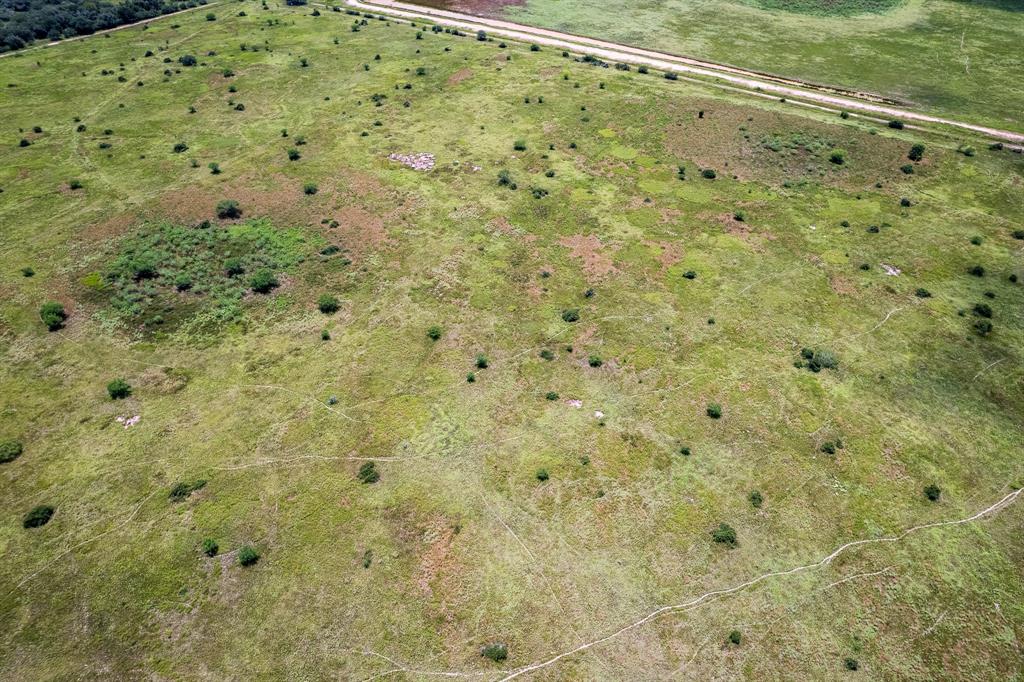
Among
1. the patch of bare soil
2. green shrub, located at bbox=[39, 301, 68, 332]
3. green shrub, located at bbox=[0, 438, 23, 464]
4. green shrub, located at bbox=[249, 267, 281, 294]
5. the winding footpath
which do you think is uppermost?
the winding footpath

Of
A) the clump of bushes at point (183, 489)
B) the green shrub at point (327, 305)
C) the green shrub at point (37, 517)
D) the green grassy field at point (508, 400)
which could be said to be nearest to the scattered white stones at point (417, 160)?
the green grassy field at point (508, 400)

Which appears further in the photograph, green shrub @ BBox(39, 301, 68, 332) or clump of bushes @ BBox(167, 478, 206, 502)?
green shrub @ BBox(39, 301, 68, 332)

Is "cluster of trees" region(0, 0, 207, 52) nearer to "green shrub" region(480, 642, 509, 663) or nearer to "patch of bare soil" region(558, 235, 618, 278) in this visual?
"patch of bare soil" region(558, 235, 618, 278)

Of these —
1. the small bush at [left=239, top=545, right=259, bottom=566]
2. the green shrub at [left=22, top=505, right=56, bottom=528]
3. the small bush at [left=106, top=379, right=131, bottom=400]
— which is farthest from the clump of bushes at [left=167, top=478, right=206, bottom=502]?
the small bush at [left=106, top=379, right=131, bottom=400]

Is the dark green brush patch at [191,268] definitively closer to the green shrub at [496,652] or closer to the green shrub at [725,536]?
the green shrub at [496,652]

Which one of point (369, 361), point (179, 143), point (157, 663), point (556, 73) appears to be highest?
point (556, 73)

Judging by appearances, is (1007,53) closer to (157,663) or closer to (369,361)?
(369,361)

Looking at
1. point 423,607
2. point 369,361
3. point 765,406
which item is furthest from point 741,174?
point 423,607
